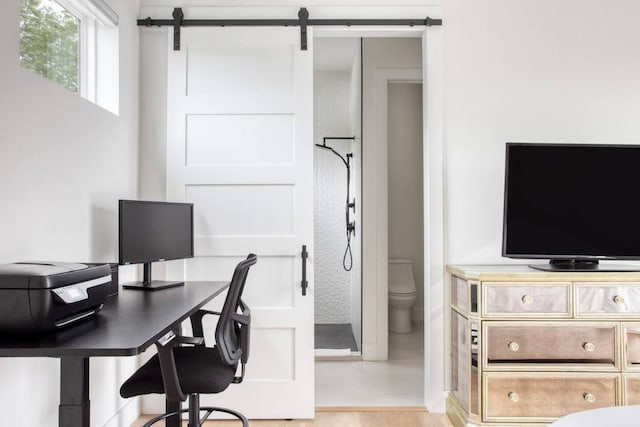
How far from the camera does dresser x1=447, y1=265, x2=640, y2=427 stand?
2.28 metres

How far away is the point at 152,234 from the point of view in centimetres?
229

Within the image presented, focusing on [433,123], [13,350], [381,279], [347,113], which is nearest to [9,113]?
[13,350]

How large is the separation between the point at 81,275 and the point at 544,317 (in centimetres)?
213

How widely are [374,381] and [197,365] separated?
1.77m

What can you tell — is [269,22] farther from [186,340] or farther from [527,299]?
[527,299]

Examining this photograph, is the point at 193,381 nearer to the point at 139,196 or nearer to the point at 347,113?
the point at 139,196

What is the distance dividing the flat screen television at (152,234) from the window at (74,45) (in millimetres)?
649

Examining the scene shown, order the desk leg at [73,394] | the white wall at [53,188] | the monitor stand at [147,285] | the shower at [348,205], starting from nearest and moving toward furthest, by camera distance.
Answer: the desk leg at [73,394] → the white wall at [53,188] → the monitor stand at [147,285] → the shower at [348,205]

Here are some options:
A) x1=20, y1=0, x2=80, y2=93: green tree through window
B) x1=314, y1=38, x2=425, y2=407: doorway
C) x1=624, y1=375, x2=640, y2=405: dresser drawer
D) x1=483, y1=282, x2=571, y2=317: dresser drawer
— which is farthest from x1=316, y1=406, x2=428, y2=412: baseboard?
x1=20, y1=0, x2=80, y2=93: green tree through window

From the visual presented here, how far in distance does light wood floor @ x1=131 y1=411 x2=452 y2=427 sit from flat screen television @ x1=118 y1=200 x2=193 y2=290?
980mm

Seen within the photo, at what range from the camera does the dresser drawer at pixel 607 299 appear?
2295mm

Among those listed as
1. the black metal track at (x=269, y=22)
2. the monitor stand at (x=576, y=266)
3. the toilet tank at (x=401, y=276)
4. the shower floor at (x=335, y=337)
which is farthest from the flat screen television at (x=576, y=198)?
the toilet tank at (x=401, y=276)

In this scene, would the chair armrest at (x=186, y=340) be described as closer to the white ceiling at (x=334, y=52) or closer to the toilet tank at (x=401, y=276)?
the white ceiling at (x=334, y=52)

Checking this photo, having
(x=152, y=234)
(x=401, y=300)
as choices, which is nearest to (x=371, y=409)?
(x=152, y=234)
